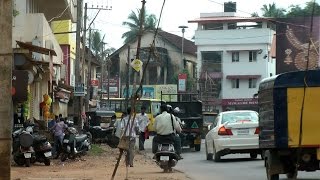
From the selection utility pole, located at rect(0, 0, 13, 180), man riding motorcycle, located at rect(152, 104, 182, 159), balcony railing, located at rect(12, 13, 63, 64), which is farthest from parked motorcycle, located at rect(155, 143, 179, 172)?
balcony railing, located at rect(12, 13, 63, 64)

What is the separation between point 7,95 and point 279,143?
19.2 ft

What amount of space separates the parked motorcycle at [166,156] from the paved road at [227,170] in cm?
53

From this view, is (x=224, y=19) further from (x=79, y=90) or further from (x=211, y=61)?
(x=79, y=90)

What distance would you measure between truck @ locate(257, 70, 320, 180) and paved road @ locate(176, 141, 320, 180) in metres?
3.00

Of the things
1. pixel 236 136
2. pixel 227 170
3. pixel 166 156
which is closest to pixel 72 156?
pixel 236 136

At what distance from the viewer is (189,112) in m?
29.1

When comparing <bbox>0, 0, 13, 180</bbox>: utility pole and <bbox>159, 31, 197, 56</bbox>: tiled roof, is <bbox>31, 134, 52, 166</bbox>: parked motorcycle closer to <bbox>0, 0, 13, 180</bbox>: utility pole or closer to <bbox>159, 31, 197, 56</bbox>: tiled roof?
<bbox>0, 0, 13, 180</bbox>: utility pole

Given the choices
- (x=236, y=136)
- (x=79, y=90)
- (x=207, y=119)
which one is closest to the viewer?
(x=236, y=136)

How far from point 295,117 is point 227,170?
19.9ft

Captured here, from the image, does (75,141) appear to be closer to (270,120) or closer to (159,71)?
(270,120)

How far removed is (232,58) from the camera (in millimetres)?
71062

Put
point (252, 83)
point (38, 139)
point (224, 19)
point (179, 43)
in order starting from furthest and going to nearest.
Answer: point (179, 43), point (252, 83), point (224, 19), point (38, 139)

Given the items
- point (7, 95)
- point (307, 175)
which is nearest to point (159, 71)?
point (307, 175)

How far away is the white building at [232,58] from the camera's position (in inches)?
2744
